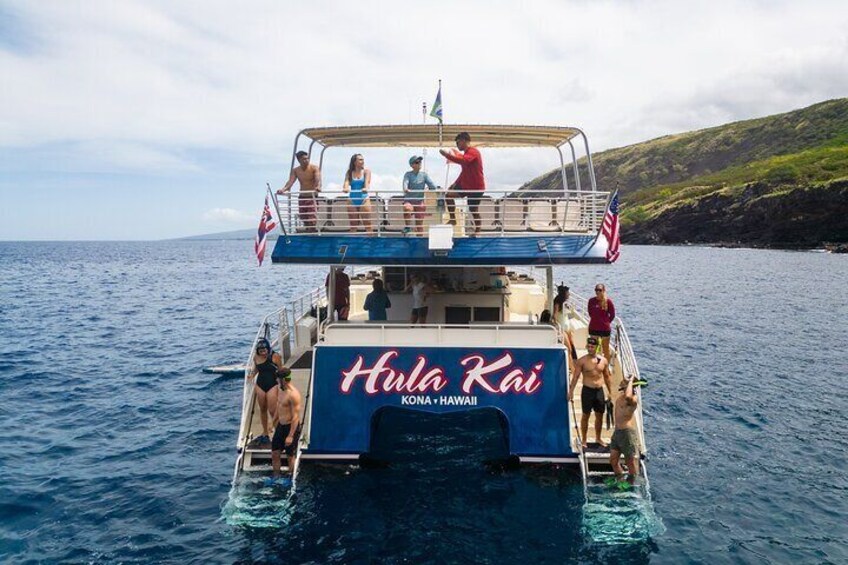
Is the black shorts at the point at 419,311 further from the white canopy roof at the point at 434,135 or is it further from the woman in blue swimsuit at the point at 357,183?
the white canopy roof at the point at 434,135

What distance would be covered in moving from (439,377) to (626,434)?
3253 millimetres

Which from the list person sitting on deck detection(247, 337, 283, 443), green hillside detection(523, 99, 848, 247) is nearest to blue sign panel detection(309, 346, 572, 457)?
person sitting on deck detection(247, 337, 283, 443)

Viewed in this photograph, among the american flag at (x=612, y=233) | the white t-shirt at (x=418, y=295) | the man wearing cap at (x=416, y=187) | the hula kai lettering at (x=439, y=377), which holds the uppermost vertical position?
the man wearing cap at (x=416, y=187)

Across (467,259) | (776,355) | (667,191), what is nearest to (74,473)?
(467,259)

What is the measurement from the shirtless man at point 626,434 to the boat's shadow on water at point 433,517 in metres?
0.70

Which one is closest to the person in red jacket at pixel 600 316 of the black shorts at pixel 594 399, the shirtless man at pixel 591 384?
the shirtless man at pixel 591 384

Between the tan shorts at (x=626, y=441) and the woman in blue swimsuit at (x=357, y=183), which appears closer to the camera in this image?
the tan shorts at (x=626, y=441)

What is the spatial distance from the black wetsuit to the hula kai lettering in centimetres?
126

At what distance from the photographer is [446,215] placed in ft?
39.1

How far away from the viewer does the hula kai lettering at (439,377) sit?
10.6m

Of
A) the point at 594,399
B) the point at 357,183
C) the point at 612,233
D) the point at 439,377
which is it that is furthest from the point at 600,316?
the point at 357,183

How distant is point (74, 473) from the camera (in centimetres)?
1291

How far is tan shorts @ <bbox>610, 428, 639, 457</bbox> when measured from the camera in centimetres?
1012

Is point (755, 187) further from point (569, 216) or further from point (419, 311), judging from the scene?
point (419, 311)
